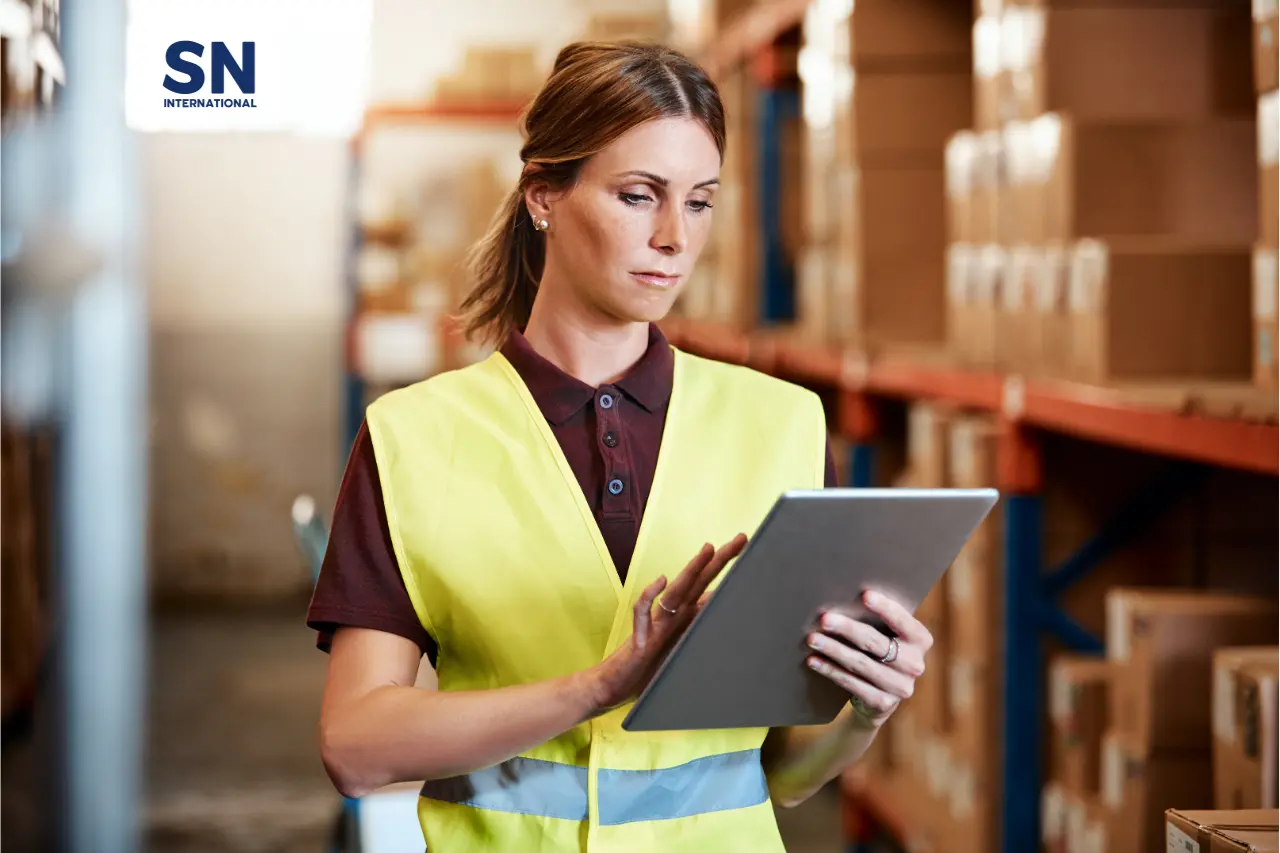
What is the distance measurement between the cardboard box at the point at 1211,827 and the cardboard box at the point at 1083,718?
133cm

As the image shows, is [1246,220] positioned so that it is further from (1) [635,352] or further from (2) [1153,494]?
(1) [635,352]

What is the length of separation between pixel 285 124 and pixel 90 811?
268 cm

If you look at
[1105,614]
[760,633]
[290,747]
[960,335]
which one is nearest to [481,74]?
[290,747]

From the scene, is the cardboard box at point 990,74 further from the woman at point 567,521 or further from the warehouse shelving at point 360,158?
the warehouse shelving at point 360,158

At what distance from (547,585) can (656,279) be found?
1.06ft

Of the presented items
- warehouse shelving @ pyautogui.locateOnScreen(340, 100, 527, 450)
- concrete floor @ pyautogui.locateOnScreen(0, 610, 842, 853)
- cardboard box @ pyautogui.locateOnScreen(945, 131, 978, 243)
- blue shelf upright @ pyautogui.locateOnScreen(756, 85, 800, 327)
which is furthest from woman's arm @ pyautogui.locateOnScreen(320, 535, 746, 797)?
warehouse shelving @ pyautogui.locateOnScreen(340, 100, 527, 450)

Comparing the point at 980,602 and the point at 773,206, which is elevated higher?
the point at 773,206

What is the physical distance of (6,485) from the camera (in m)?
5.01

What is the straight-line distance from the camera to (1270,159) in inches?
86.9

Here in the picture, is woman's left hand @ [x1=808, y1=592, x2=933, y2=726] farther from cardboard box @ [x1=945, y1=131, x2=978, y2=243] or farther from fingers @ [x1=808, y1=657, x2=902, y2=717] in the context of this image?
cardboard box @ [x1=945, y1=131, x2=978, y2=243]

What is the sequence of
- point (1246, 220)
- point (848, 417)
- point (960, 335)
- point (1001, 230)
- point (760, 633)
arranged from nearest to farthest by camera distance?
point (760, 633)
point (1246, 220)
point (1001, 230)
point (960, 335)
point (848, 417)

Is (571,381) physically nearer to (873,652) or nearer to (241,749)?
(873,652)

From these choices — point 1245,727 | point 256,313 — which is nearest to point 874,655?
point 1245,727

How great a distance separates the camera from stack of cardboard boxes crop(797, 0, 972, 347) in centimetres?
421
